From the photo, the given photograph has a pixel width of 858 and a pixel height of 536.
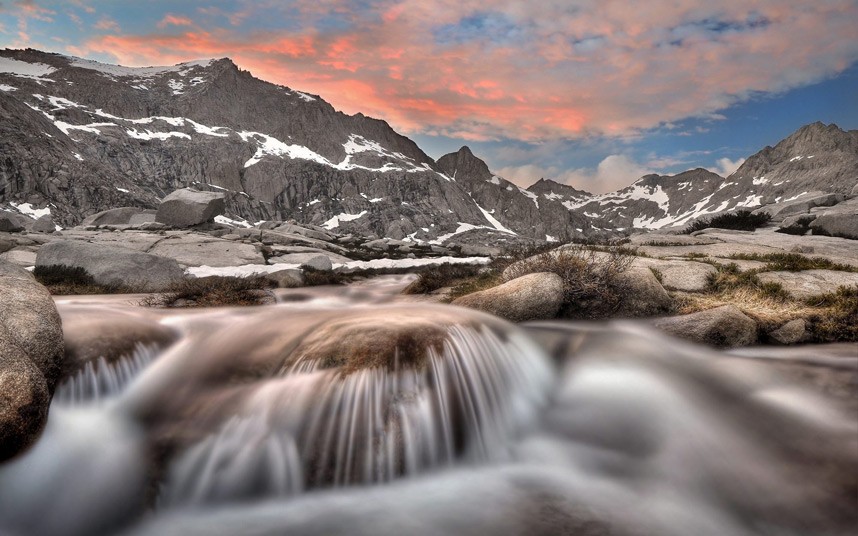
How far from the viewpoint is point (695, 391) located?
654cm

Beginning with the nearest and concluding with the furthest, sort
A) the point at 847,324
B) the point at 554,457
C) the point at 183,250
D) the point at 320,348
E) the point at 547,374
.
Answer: the point at 554,457
the point at 320,348
the point at 547,374
the point at 847,324
the point at 183,250

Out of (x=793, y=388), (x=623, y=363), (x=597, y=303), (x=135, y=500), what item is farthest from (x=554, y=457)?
(x=597, y=303)

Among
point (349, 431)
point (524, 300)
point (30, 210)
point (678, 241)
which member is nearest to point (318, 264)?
point (524, 300)

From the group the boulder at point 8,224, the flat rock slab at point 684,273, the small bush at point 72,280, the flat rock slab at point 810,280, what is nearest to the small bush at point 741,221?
the flat rock slab at point 810,280

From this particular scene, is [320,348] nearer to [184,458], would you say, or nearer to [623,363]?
[184,458]

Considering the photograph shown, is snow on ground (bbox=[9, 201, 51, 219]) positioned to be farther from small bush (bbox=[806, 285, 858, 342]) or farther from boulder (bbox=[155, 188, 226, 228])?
small bush (bbox=[806, 285, 858, 342])

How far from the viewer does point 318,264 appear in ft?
81.9

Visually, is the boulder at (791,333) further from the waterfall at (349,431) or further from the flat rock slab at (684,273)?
the waterfall at (349,431)

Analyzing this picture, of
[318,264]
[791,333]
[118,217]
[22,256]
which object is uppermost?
[118,217]

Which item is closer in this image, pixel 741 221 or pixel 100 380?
pixel 100 380

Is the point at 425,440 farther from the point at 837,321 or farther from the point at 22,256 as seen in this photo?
the point at 22,256

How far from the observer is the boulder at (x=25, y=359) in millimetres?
4629

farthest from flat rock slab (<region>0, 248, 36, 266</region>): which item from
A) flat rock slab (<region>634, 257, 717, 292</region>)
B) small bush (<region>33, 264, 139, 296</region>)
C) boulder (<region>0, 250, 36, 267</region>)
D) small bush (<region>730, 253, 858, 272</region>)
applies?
small bush (<region>730, 253, 858, 272</region>)

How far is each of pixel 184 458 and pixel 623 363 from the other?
683 cm
